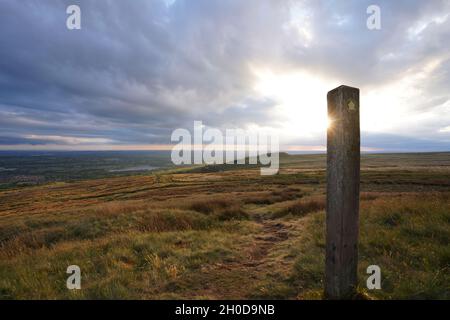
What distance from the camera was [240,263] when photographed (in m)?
6.38

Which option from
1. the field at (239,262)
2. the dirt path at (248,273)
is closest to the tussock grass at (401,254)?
the field at (239,262)

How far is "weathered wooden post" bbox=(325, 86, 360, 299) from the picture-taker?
3.86m

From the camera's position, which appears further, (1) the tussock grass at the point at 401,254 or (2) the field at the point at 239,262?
(2) the field at the point at 239,262

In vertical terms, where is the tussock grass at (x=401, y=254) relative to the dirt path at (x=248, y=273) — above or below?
above

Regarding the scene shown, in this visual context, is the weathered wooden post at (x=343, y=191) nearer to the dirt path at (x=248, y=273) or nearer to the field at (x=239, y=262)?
the field at (x=239, y=262)

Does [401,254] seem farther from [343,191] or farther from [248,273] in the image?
[248,273]

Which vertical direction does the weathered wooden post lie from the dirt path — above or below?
above

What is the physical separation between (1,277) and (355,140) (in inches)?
338

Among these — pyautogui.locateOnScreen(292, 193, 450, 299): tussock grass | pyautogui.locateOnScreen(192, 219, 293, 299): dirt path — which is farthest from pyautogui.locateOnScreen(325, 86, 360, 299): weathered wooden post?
pyautogui.locateOnScreen(192, 219, 293, 299): dirt path

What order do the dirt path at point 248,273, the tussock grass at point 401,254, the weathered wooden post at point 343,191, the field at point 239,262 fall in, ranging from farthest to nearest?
the dirt path at point 248,273, the field at point 239,262, the tussock grass at point 401,254, the weathered wooden post at point 343,191

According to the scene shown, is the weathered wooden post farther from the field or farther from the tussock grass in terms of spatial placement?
the tussock grass

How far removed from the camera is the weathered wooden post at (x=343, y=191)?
3861 millimetres
